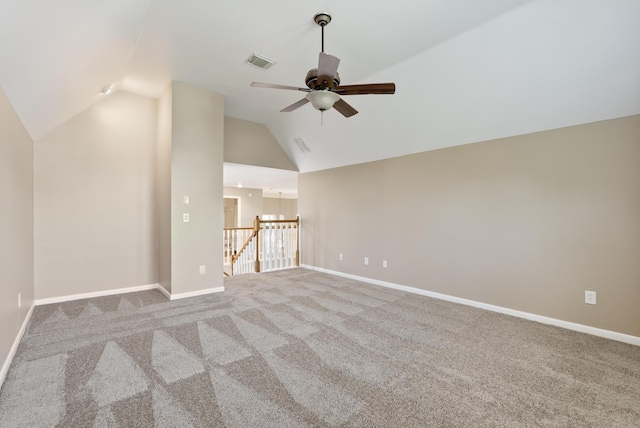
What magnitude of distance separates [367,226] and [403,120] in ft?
6.72

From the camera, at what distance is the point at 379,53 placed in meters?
3.15

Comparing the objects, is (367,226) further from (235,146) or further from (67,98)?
(67,98)

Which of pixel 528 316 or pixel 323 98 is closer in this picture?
pixel 323 98

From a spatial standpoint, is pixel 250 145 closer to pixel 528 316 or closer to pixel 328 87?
pixel 328 87

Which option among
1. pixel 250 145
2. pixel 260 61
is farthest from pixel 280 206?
pixel 260 61

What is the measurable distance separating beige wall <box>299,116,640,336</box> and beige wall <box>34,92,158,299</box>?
Result: 3.83m

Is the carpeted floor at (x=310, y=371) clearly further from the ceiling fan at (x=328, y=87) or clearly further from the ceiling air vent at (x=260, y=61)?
the ceiling air vent at (x=260, y=61)

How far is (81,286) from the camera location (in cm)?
405

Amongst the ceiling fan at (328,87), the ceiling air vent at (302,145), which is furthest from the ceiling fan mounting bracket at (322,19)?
the ceiling air vent at (302,145)

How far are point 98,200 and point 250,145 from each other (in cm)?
275

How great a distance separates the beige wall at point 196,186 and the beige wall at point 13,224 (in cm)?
150

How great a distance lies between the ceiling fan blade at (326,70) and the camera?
6.92 feet

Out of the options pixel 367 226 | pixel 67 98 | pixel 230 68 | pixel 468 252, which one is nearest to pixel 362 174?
pixel 367 226

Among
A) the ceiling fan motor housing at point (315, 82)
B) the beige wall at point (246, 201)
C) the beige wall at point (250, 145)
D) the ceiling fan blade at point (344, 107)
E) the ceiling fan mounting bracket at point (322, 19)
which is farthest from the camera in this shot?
the beige wall at point (246, 201)
